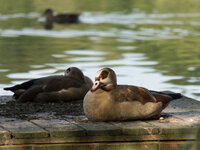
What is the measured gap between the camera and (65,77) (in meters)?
→ 9.04

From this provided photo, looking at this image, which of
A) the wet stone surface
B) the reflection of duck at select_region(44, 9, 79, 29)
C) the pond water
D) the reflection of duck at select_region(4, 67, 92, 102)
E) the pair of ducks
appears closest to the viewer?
the pair of ducks

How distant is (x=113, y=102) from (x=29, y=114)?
1.23 metres

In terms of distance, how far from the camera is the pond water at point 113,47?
45.1 ft

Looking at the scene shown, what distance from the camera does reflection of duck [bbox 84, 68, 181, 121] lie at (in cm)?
703

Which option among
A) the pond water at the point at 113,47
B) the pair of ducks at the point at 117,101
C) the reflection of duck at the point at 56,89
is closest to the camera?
the pair of ducks at the point at 117,101

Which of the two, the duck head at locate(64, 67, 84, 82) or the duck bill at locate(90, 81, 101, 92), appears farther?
the duck head at locate(64, 67, 84, 82)

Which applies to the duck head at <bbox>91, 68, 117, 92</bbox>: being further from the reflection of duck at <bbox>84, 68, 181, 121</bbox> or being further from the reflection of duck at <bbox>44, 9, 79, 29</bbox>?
the reflection of duck at <bbox>44, 9, 79, 29</bbox>

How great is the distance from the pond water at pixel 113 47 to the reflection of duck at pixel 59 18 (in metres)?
0.36

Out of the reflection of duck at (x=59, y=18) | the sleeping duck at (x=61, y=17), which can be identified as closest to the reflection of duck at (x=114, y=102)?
the reflection of duck at (x=59, y=18)

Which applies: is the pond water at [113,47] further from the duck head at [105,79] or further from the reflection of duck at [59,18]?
the duck head at [105,79]

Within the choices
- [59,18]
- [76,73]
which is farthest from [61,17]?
[76,73]

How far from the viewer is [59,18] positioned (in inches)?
1251

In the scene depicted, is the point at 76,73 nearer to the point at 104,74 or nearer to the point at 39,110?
the point at 39,110

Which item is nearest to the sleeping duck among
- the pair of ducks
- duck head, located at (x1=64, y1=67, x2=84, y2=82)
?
duck head, located at (x1=64, y1=67, x2=84, y2=82)
